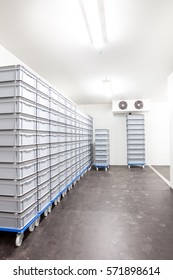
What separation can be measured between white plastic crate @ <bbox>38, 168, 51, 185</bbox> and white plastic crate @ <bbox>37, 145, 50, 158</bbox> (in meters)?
0.26

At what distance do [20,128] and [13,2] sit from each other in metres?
1.52

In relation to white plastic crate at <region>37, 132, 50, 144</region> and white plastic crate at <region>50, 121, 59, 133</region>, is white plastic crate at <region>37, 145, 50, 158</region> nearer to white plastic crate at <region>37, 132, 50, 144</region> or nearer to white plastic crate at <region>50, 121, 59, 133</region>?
white plastic crate at <region>37, 132, 50, 144</region>

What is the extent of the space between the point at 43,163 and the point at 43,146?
0.27 m

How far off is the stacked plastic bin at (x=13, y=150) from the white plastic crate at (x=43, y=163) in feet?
Result: 1.21

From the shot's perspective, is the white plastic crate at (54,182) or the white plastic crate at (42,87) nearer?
the white plastic crate at (42,87)

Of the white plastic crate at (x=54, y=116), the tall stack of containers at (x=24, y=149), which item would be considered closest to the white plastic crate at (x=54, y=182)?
the tall stack of containers at (x=24, y=149)

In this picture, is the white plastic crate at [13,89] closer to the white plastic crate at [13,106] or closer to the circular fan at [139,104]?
the white plastic crate at [13,106]

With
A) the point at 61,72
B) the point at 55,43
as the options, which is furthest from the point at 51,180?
the point at 61,72

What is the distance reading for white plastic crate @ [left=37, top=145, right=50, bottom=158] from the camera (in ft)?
8.51

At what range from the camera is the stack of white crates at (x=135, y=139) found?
7.31 meters

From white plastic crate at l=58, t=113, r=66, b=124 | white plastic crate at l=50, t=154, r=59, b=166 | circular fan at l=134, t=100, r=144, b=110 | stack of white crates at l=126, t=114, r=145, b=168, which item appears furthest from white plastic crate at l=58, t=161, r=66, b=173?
circular fan at l=134, t=100, r=144, b=110

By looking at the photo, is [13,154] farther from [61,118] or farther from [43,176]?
[61,118]

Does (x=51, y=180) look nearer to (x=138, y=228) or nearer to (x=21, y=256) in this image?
(x=21, y=256)

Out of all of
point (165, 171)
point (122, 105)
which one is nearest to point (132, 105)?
point (122, 105)
